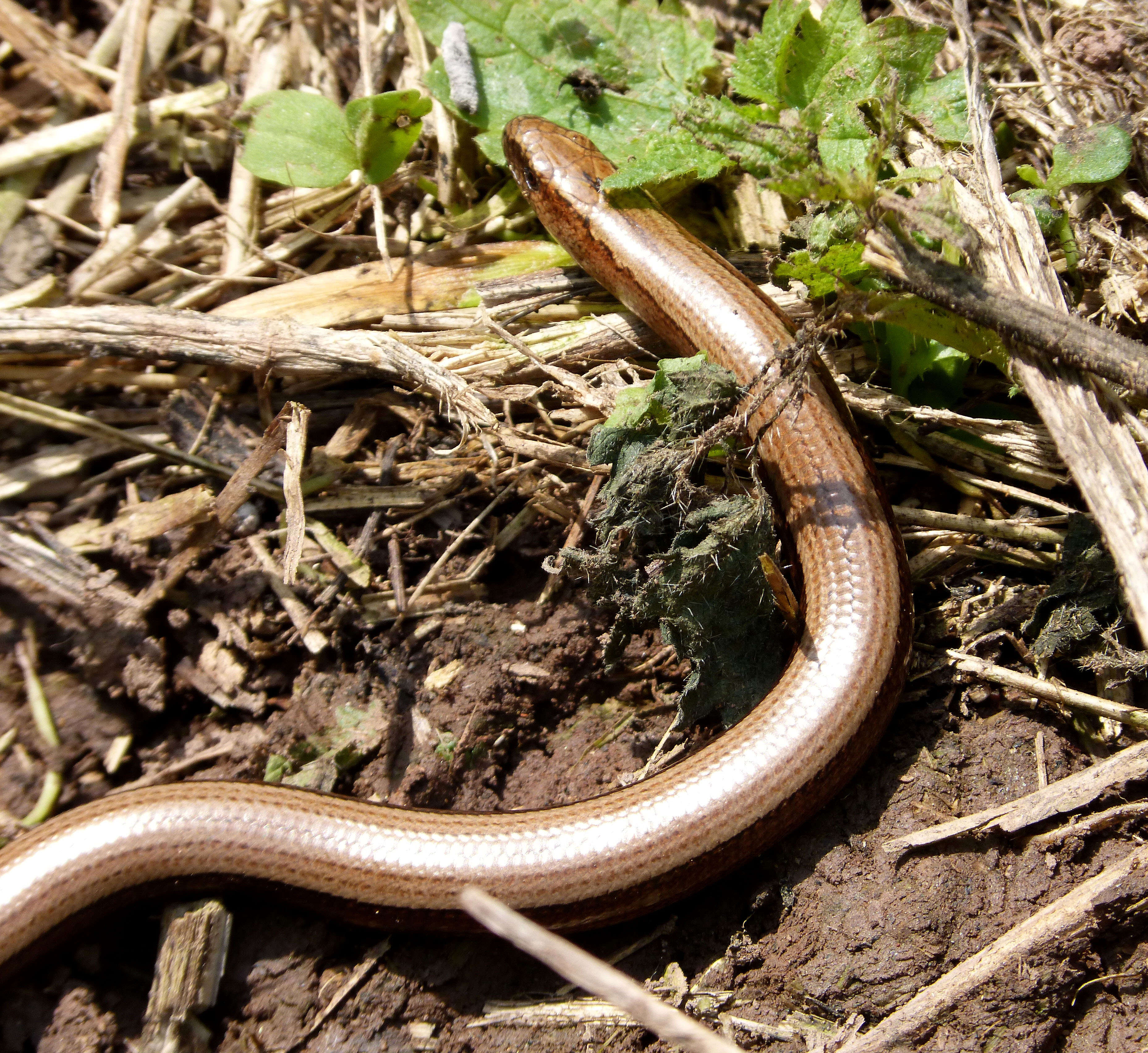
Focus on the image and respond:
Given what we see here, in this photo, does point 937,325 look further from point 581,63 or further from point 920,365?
point 581,63

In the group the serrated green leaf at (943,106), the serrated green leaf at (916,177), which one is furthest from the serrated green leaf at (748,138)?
the serrated green leaf at (943,106)

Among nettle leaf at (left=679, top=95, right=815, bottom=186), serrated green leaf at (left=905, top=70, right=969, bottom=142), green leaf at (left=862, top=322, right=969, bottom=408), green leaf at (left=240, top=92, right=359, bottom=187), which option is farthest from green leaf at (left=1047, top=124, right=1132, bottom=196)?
green leaf at (left=240, top=92, right=359, bottom=187)

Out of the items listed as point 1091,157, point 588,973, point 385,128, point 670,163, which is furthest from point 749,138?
point 588,973

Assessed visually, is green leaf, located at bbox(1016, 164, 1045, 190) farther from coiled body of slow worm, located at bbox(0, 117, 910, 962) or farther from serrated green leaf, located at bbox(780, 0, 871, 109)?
coiled body of slow worm, located at bbox(0, 117, 910, 962)

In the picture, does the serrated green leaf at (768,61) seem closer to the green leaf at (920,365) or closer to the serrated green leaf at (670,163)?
the serrated green leaf at (670,163)

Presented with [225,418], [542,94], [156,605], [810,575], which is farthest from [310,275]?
[810,575]

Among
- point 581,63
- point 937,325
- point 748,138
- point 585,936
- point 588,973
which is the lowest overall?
point 585,936

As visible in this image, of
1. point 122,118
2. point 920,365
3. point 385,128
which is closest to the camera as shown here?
point 920,365
